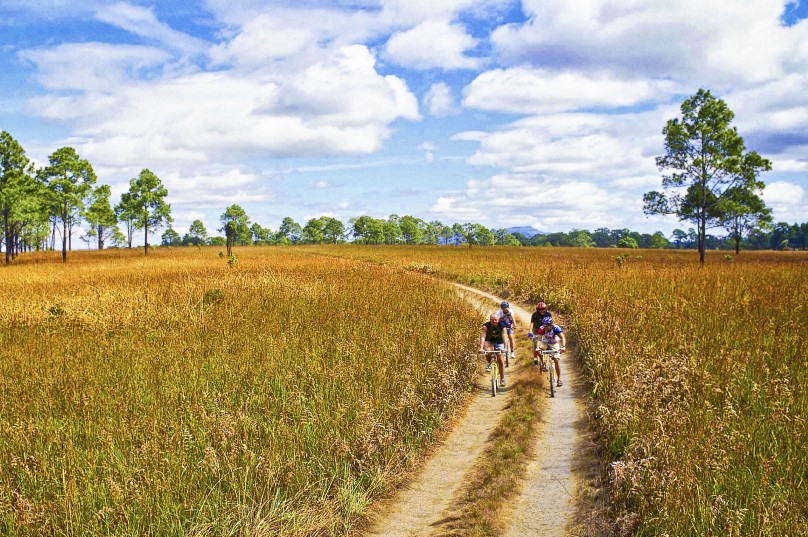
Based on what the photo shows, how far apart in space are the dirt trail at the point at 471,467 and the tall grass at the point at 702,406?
56 centimetres

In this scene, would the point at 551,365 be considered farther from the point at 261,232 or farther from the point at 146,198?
the point at 261,232

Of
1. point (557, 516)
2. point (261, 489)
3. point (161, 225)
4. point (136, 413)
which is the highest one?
point (161, 225)

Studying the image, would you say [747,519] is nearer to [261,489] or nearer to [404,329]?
[261,489]

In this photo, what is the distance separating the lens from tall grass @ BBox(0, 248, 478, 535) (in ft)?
15.7

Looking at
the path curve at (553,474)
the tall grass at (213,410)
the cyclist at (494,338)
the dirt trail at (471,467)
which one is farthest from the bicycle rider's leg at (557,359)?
the tall grass at (213,410)

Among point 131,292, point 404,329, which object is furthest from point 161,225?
point 404,329

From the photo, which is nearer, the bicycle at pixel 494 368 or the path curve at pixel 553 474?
the path curve at pixel 553 474

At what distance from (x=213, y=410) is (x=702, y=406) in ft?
22.9

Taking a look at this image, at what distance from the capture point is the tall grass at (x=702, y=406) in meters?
4.68

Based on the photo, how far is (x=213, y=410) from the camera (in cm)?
652

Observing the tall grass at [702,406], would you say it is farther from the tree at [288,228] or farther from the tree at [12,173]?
the tree at [288,228]

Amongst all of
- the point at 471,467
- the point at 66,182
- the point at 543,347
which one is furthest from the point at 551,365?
the point at 66,182

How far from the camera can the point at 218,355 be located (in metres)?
8.88

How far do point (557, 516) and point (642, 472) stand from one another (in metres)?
1.11
